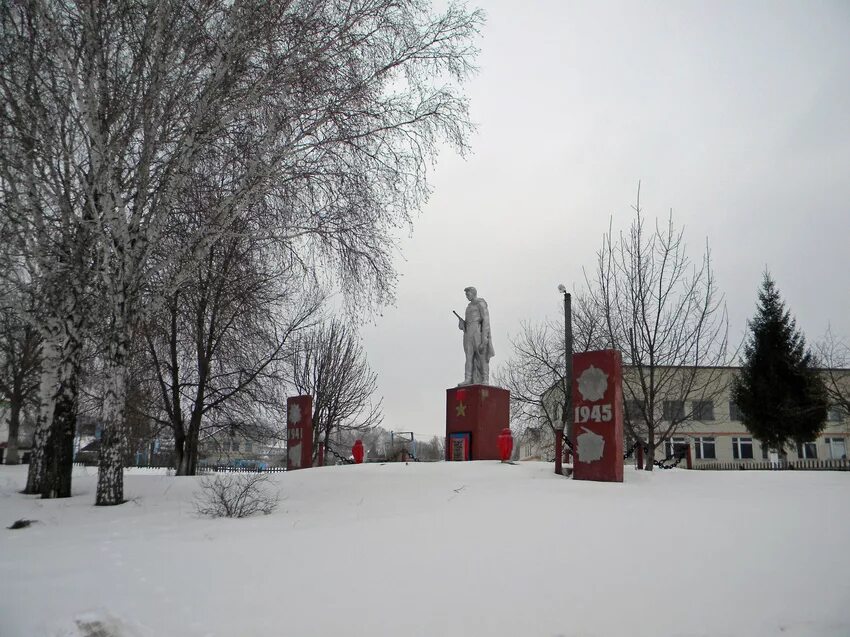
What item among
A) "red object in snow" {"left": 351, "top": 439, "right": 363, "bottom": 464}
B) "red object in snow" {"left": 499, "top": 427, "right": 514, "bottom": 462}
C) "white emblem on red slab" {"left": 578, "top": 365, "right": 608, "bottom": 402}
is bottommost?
Result: "red object in snow" {"left": 351, "top": 439, "right": 363, "bottom": 464}

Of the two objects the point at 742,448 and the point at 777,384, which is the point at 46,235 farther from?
the point at 742,448

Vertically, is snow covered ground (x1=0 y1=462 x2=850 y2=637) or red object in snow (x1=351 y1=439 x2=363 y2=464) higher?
red object in snow (x1=351 y1=439 x2=363 y2=464)

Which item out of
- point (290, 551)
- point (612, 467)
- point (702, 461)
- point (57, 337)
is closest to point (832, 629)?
point (290, 551)

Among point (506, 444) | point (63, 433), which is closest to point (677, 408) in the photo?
point (506, 444)

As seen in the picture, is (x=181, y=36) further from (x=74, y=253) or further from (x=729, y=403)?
(x=729, y=403)

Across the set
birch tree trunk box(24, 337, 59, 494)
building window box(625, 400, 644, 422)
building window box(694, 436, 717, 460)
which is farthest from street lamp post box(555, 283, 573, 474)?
building window box(694, 436, 717, 460)

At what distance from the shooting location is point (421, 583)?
14.2 ft

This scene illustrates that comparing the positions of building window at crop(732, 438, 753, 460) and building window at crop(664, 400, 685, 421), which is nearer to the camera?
building window at crop(664, 400, 685, 421)

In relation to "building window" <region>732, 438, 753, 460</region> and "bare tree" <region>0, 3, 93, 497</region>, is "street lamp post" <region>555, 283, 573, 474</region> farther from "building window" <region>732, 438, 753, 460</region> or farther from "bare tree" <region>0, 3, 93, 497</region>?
"building window" <region>732, 438, 753, 460</region>

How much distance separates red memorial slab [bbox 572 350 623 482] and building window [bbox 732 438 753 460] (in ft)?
117

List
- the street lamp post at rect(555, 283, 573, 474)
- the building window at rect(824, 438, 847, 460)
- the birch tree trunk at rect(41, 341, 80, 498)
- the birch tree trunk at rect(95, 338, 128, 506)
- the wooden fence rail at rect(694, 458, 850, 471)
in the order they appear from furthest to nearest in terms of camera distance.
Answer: the building window at rect(824, 438, 847, 460) → the wooden fence rail at rect(694, 458, 850, 471) → the street lamp post at rect(555, 283, 573, 474) → the birch tree trunk at rect(41, 341, 80, 498) → the birch tree trunk at rect(95, 338, 128, 506)

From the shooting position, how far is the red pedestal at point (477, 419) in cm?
1376

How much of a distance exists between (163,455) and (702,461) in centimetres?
3308

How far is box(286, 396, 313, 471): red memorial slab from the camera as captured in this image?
14.3 m
